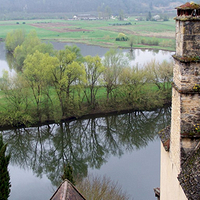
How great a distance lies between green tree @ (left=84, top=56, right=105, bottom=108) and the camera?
28.7 meters

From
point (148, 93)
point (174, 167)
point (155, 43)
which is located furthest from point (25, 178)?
point (155, 43)

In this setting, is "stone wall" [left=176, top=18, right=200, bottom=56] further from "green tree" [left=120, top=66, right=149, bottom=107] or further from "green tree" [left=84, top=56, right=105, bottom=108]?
"green tree" [left=120, top=66, right=149, bottom=107]

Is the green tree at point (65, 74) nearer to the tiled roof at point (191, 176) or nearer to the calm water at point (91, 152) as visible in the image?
the calm water at point (91, 152)

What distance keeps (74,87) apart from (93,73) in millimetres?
2154

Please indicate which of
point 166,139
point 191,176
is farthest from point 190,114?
point 166,139

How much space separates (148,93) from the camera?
3019 centimetres

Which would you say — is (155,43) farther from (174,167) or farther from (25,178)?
(174,167)

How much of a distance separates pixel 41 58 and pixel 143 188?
52.6 feet

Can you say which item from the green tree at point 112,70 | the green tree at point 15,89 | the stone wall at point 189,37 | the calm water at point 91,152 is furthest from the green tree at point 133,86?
the stone wall at point 189,37

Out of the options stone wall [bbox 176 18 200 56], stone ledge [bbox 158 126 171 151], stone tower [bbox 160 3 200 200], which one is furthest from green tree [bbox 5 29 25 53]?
stone wall [bbox 176 18 200 56]

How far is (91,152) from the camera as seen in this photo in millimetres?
23234

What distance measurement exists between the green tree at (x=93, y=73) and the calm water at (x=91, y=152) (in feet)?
8.73

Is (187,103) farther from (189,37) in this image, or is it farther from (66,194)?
(66,194)

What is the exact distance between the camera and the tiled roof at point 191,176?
300 inches
